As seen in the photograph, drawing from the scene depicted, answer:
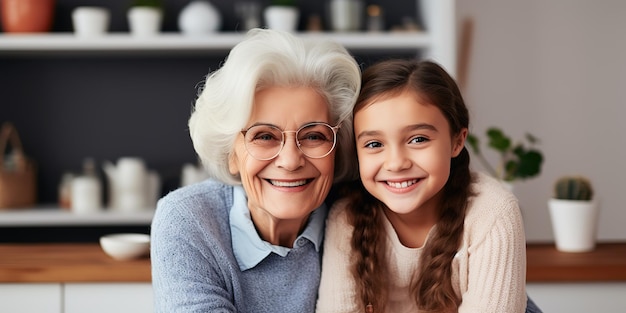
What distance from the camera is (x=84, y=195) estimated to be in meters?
3.40

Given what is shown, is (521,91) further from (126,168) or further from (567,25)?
(126,168)

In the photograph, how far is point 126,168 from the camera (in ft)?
11.2

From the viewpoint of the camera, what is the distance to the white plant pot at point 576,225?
232 centimetres

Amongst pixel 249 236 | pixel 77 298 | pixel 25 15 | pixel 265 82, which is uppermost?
pixel 265 82

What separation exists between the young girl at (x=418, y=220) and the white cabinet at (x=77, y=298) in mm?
618

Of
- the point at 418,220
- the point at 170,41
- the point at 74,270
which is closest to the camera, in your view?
the point at 418,220

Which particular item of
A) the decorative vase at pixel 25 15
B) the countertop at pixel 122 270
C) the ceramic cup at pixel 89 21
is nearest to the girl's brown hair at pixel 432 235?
the countertop at pixel 122 270

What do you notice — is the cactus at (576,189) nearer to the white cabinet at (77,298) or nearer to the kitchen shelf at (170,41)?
the kitchen shelf at (170,41)

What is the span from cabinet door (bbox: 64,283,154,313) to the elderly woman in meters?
0.46

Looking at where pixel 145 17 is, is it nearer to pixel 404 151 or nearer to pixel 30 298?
pixel 30 298

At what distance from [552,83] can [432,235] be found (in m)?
2.13

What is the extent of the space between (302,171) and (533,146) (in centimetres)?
223

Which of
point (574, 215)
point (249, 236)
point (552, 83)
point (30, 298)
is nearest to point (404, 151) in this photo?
point (249, 236)

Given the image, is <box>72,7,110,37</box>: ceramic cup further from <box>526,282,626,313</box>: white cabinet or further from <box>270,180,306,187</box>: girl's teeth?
<box>526,282,626,313</box>: white cabinet
